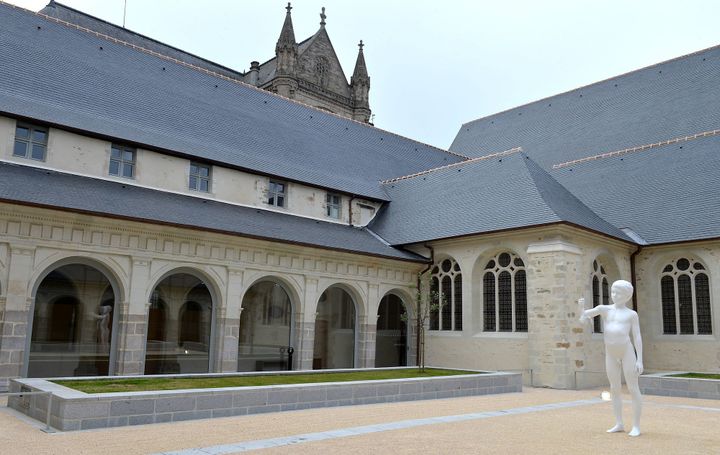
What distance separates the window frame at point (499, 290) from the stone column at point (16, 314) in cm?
1311

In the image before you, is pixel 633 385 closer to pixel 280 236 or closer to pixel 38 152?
pixel 280 236

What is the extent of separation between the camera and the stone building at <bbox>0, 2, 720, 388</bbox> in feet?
48.9

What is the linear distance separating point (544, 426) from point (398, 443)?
10.4ft

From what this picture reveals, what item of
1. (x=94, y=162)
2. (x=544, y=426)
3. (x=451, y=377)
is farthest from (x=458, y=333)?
(x=94, y=162)

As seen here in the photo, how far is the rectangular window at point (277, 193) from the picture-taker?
70.5 feet

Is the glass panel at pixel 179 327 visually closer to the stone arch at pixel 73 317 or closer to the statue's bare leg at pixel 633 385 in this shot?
the stone arch at pixel 73 317

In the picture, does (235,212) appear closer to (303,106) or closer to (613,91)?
(303,106)

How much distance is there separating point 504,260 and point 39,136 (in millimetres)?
14206

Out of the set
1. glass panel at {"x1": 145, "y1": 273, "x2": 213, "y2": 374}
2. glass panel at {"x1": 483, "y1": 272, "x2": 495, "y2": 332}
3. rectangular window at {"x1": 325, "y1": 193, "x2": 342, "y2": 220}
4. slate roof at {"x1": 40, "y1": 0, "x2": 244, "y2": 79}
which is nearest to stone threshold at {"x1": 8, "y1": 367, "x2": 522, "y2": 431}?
glass panel at {"x1": 145, "y1": 273, "x2": 213, "y2": 374}

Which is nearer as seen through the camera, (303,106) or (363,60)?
(303,106)

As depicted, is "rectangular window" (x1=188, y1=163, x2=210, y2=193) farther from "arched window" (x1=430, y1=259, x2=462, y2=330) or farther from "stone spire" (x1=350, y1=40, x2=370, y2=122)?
"stone spire" (x1=350, y1=40, x2=370, y2=122)

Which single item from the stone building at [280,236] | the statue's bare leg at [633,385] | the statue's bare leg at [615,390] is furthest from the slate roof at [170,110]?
the statue's bare leg at [633,385]

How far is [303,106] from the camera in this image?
2720cm

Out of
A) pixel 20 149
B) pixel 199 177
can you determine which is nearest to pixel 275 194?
pixel 199 177
